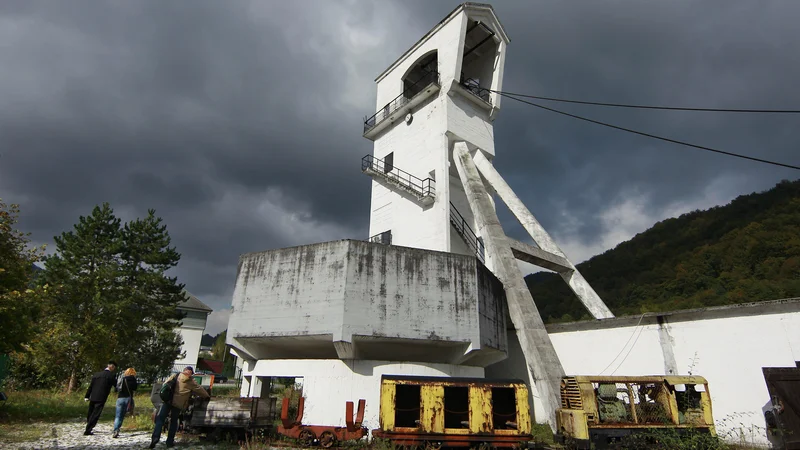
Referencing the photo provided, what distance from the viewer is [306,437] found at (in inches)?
430

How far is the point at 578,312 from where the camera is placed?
4775cm

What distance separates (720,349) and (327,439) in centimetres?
1143

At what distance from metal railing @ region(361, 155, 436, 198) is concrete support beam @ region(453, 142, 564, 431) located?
1.74 metres

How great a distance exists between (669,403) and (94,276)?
95.6ft

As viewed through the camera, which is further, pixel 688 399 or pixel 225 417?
pixel 688 399

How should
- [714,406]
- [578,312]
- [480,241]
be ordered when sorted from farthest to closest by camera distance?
[578,312]
[480,241]
[714,406]

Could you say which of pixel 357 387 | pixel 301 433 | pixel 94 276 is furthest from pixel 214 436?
pixel 94 276

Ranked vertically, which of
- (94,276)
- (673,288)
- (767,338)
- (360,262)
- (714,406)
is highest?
(673,288)

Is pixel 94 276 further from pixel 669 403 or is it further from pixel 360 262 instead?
pixel 669 403

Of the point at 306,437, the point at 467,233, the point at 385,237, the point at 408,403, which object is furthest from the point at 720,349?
the point at 385,237

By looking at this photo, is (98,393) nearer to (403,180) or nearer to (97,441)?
(97,441)

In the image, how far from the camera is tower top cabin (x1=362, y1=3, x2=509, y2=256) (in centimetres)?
2219

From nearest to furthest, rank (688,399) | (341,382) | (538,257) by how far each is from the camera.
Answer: (688,399) → (341,382) → (538,257)

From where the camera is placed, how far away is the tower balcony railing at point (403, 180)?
22.0 m
